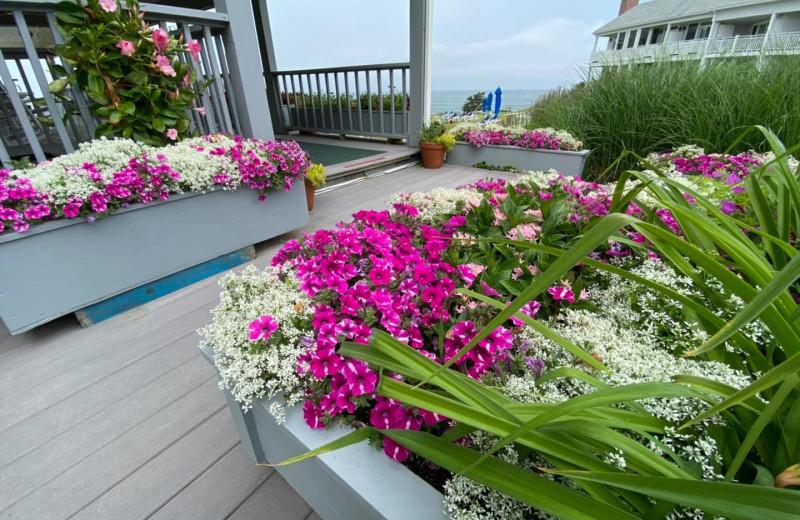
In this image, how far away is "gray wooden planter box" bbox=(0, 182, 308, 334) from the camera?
4.95 ft

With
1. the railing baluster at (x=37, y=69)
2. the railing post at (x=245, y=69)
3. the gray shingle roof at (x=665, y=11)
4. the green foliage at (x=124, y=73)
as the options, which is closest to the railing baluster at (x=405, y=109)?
the railing post at (x=245, y=69)

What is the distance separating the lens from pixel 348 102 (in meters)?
5.46

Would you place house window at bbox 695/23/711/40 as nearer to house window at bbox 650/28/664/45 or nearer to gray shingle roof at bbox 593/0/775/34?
gray shingle roof at bbox 593/0/775/34

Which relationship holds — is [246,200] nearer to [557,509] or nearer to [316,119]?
[557,509]

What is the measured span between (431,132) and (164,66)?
3.27m

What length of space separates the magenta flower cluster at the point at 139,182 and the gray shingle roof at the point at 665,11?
24275 mm

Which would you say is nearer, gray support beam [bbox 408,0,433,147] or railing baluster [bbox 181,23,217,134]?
railing baluster [bbox 181,23,217,134]

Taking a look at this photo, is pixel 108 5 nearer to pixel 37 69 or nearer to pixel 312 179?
pixel 37 69

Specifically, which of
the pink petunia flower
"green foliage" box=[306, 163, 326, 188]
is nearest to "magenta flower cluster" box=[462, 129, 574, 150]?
"green foliage" box=[306, 163, 326, 188]

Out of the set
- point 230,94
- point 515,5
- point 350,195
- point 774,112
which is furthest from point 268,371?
point 515,5

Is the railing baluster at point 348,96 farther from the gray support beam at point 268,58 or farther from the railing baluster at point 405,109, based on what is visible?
the gray support beam at point 268,58

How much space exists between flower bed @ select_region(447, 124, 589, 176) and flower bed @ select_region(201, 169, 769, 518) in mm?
2944

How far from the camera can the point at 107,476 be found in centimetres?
107

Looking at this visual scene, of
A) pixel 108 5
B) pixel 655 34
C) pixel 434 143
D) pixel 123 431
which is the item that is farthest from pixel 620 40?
pixel 123 431
